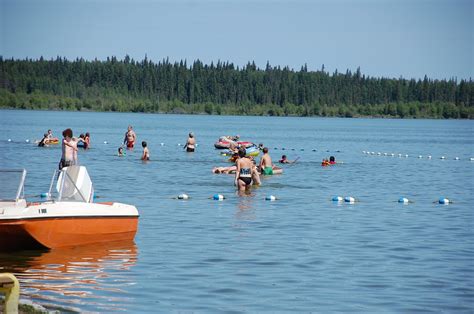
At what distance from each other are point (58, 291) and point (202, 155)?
42979mm

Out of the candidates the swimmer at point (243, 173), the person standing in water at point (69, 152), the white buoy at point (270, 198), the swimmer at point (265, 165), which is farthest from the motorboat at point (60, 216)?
the swimmer at point (265, 165)

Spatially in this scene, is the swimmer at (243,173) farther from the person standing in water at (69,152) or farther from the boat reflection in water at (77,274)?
the boat reflection in water at (77,274)

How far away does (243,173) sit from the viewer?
105ft

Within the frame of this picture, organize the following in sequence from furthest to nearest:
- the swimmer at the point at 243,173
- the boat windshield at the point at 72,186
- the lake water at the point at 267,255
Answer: the swimmer at the point at 243,173 → the boat windshield at the point at 72,186 → the lake water at the point at 267,255

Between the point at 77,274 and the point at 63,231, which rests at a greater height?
the point at 63,231

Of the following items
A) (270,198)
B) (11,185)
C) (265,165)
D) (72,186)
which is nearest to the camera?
(11,185)

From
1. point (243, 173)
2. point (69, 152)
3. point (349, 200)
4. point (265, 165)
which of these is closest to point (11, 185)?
point (69, 152)

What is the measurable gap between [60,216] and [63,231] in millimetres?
495

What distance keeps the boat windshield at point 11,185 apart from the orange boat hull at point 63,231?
643 mm

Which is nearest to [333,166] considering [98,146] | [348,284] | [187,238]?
[98,146]

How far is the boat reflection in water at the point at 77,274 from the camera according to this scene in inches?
594

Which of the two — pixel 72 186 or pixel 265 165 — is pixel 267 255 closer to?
pixel 72 186

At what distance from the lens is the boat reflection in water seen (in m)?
15.1

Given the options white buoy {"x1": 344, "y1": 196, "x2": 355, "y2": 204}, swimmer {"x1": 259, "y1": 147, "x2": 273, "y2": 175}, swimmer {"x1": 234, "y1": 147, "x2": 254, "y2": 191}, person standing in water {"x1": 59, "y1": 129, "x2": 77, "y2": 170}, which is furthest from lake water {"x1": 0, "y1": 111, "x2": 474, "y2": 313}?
person standing in water {"x1": 59, "y1": 129, "x2": 77, "y2": 170}
